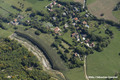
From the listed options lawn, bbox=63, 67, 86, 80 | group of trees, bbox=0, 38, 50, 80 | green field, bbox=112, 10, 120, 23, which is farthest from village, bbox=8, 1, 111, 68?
green field, bbox=112, 10, 120, 23

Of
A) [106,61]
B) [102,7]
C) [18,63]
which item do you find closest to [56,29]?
[18,63]

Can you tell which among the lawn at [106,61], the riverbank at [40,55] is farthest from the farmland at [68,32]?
the riverbank at [40,55]

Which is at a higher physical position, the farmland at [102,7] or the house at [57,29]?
the farmland at [102,7]

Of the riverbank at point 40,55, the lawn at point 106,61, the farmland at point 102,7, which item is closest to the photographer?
the lawn at point 106,61

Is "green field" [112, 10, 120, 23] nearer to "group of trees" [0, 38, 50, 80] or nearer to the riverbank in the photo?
the riverbank

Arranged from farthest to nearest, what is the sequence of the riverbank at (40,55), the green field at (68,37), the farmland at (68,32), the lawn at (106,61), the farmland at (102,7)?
the farmland at (102,7) < the green field at (68,37) < the farmland at (68,32) < the riverbank at (40,55) < the lawn at (106,61)

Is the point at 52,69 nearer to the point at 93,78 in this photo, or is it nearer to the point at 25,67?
the point at 25,67

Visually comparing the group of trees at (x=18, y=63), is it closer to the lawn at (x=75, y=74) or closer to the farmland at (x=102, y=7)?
the lawn at (x=75, y=74)

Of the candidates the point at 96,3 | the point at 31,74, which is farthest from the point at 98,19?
the point at 31,74
